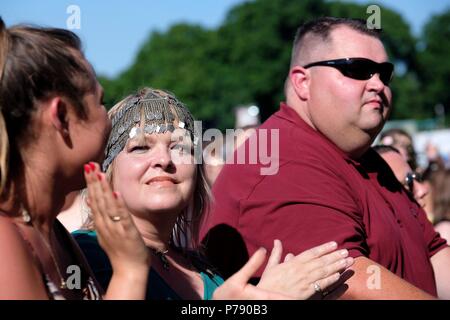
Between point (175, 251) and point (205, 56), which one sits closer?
point (175, 251)

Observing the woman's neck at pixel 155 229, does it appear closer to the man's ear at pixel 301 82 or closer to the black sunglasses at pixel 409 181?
the man's ear at pixel 301 82

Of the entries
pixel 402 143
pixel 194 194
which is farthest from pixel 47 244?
pixel 402 143

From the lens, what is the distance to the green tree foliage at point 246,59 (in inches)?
2427

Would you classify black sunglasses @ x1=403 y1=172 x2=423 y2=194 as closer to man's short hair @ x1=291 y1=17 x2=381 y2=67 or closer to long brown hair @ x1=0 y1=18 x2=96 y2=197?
man's short hair @ x1=291 y1=17 x2=381 y2=67

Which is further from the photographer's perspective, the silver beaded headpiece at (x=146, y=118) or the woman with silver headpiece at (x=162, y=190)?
the silver beaded headpiece at (x=146, y=118)

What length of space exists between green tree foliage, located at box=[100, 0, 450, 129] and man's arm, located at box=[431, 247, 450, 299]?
5226cm

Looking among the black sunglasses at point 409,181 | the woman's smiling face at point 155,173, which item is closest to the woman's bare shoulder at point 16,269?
the woman's smiling face at point 155,173

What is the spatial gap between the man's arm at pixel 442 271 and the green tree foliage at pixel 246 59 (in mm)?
52264

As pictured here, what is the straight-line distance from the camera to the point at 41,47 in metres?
2.07

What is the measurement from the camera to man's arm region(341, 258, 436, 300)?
2.88m

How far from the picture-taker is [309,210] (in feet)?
10.2
